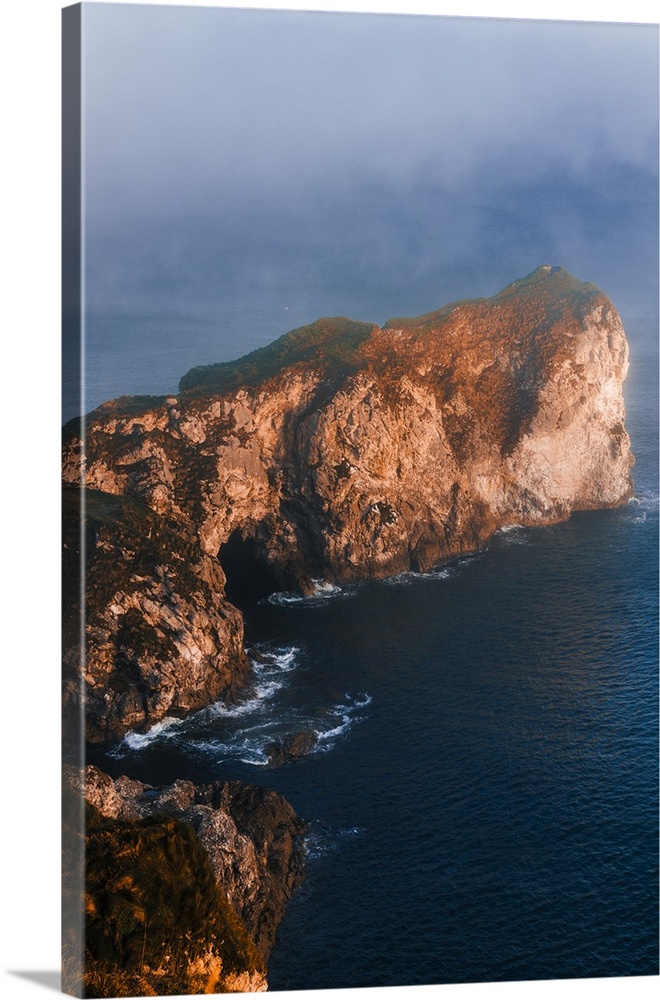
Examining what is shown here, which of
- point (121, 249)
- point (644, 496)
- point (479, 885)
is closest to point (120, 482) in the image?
point (121, 249)

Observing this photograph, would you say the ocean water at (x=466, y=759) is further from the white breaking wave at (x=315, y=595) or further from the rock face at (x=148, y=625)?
the rock face at (x=148, y=625)

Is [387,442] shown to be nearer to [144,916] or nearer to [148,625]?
[148,625]

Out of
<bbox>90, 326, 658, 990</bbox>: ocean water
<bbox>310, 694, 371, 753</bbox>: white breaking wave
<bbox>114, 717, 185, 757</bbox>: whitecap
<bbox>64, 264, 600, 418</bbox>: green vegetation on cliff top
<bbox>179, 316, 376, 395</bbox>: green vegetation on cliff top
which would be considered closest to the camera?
<bbox>90, 326, 658, 990</bbox>: ocean water

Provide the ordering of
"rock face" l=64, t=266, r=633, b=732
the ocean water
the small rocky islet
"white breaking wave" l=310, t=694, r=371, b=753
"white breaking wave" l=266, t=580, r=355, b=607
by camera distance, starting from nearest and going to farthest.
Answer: the ocean water, the small rocky islet, "white breaking wave" l=310, t=694, r=371, b=753, "rock face" l=64, t=266, r=633, b=732, "white breaking wave" l=266, t=580, r=355, b=607

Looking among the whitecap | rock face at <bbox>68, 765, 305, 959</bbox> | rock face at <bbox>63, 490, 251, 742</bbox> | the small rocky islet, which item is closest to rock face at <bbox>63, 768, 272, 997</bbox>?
rock face at <bbox>68, 765, 305, 959</bbox>

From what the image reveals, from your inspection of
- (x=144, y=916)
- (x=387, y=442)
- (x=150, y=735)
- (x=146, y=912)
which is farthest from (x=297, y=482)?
(x=144, y=916)

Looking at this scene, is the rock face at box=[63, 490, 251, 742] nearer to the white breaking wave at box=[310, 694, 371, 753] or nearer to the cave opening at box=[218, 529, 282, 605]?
the cave opening at box=[218, 529, 282, 605]
